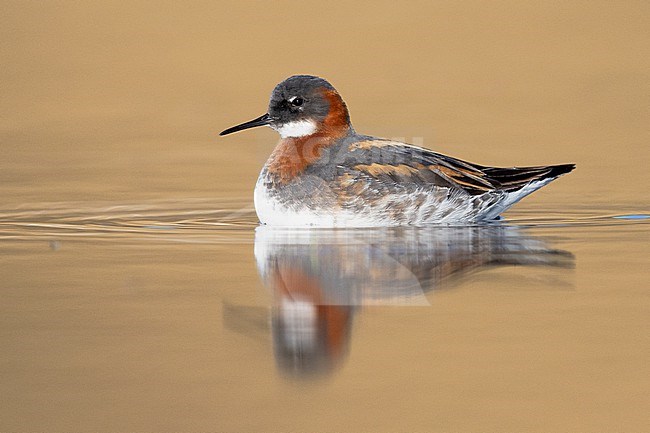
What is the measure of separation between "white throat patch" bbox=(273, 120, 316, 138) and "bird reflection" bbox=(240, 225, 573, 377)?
1183mm

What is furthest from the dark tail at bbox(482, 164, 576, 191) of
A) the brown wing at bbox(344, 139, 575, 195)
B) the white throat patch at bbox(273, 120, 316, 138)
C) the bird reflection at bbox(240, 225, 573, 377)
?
the white throat patch at bbox(273, 120, 316, 138)

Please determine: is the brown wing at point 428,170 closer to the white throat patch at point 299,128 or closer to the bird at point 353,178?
the bird at point 353,178

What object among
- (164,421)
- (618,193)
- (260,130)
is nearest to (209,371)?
(164,421)

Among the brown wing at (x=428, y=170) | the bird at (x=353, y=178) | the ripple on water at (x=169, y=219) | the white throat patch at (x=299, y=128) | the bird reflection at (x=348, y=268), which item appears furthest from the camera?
the white throat patch at (x=299, y=128)

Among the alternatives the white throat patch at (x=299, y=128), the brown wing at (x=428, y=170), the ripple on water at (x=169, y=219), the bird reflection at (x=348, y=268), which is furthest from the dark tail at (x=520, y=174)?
the white throat patch at (x=299, y=128)

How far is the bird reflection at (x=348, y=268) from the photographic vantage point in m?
7.16

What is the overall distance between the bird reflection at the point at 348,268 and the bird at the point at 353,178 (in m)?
0.27

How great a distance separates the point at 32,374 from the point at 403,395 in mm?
1877

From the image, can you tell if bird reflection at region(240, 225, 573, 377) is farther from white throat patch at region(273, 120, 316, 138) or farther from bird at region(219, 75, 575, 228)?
white throat patch at region(273, 120, 316, 138)

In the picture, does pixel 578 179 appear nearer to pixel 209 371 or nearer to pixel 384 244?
pixel 384 244

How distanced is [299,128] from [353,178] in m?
0.96

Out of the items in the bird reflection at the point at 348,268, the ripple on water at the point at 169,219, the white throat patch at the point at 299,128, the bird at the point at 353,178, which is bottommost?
the bird reflection at the point at 348,268

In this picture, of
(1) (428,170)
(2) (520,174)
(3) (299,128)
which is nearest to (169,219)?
(3) (299,128)

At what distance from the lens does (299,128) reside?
12328mm
